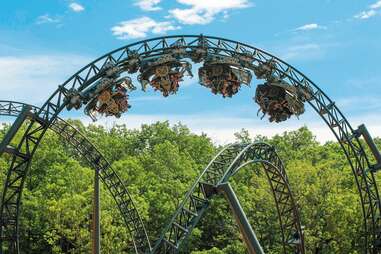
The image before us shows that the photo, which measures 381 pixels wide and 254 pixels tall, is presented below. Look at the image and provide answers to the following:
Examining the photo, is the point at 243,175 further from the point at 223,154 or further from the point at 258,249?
the point at 258,249

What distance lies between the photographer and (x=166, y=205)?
101 feet

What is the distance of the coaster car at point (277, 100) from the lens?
14.0m

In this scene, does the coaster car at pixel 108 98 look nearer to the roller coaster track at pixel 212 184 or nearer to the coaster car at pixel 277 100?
the roller coaster track at pixel 212 184

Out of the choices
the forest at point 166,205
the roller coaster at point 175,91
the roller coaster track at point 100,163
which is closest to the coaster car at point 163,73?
the roller coaster at point 175,91

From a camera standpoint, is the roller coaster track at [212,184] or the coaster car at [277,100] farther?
the coaster car at [277,100]

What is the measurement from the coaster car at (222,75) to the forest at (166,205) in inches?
527

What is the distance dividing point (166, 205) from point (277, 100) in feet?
58.3

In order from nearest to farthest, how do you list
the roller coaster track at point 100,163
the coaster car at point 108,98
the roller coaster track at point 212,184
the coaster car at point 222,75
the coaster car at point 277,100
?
the coaster car at point 108,98 < the coaster car at point 222,75 < the roller coaster track at point 212,184 < the coaster car at point 277,100 < the roller coaster track at point 100,163

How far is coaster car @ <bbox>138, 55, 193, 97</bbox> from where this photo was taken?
1252 centimetres

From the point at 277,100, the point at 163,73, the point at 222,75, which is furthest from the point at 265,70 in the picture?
the point at 163,73

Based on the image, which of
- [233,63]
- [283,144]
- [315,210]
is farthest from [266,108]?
[283,144]

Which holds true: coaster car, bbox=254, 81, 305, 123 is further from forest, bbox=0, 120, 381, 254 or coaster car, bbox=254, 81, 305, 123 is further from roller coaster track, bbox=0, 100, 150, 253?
forest, bbox=0, 120, 381, 254

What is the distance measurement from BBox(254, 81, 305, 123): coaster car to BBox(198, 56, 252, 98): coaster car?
3.33ft

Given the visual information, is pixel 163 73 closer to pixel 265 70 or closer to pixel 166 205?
pixel 265 70
